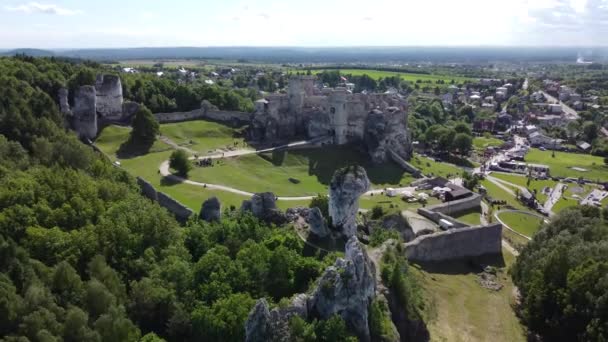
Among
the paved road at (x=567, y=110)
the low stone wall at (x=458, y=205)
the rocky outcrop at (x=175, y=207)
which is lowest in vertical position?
the paved road at (x=567, y=110)

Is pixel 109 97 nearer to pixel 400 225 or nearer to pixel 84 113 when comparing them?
pixel 84 113

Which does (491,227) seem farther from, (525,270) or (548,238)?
(525,270)

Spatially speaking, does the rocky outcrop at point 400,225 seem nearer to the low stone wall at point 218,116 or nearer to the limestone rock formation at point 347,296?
the limestone rock formation at point 347,296

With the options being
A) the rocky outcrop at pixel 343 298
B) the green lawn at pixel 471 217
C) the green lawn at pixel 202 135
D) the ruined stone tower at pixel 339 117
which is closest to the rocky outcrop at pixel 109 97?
the green lawn at pixel 202 135

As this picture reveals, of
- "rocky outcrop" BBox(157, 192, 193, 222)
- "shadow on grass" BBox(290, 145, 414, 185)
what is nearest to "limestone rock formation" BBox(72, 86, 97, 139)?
"shadow on grass" BBox(290, 145, 414, 185)

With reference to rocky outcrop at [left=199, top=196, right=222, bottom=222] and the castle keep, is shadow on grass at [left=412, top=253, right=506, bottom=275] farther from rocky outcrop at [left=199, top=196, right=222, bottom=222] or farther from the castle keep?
the castle keep

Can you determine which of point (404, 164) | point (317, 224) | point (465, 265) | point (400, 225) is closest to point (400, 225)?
point (400, 225)
